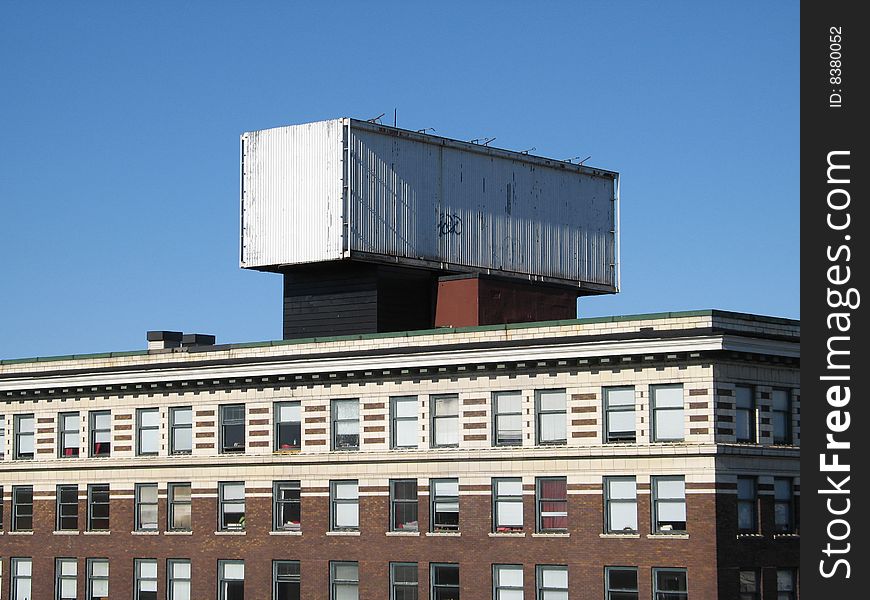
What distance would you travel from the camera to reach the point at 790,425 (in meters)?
60.2

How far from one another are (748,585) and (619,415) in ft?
24.6

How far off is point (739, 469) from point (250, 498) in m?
20.4

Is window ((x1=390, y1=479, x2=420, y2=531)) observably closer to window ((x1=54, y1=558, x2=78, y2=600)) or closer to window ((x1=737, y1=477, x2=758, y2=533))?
window ((x1=737, y1=477, x2=758, y2=533))

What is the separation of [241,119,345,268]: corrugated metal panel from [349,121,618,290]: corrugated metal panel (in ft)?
3.05

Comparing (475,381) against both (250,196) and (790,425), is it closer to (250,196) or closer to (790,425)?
(790,425)

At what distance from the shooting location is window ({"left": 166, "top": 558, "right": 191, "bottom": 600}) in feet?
224

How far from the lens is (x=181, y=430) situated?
69.1 metres

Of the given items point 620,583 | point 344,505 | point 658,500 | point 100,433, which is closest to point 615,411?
point 658,500

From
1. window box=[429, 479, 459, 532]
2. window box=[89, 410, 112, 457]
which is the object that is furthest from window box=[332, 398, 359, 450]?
window box=[89, 410, 112, 457]

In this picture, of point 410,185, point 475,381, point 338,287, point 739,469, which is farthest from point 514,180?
point 739,469

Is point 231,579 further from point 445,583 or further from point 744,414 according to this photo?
point 744,414
